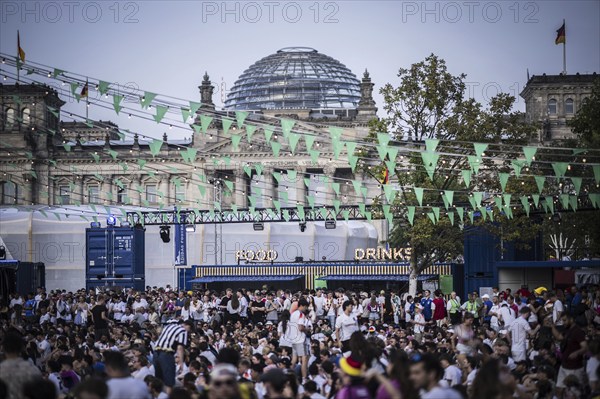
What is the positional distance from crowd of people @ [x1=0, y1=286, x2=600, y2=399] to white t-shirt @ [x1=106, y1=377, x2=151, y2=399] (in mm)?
13

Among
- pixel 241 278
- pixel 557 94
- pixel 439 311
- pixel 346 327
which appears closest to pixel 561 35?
pixel 241 278

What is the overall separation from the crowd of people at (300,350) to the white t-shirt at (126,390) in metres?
0.01

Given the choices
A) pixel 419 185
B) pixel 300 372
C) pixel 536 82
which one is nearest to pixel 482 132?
pixel 419 185

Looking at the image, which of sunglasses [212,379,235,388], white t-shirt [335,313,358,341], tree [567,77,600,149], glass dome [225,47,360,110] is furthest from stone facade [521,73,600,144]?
sunglasses [212,379,235,388]

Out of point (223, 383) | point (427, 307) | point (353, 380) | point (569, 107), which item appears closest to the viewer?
point (223, 383)

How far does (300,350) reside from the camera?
24266mm

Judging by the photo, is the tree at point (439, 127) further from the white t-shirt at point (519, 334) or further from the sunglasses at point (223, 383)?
the sunglasses at point (223, 383)

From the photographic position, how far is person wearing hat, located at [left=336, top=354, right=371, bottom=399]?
12625 mm

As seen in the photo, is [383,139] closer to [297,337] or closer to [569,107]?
[297,337]

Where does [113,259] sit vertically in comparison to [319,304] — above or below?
above

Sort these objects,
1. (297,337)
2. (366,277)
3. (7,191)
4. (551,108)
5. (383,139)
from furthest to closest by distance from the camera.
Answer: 1. (551,108)
2. (7,191)
3. (366,277)
4. (383,139)
5. (297,337)

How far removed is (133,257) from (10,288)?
18.9 ft

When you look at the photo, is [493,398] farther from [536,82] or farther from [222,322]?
[536,82]

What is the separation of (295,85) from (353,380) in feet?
379
